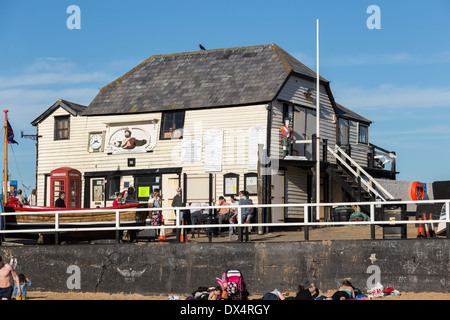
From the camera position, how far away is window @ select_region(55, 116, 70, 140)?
33.3 m

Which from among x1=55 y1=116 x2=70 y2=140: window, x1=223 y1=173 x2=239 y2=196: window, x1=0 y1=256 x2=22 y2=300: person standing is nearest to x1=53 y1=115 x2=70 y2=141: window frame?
x1=55 y1=116 x2=70 y2=140: window

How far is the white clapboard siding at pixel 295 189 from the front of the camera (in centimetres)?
3072

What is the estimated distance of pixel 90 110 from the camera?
33062 mm

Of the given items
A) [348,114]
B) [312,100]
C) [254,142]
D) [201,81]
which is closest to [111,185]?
[201,81]

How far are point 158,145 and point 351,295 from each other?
51.2ft

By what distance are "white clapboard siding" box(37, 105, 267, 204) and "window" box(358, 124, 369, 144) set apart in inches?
342

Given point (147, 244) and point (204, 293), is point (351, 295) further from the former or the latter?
point (147, 244)

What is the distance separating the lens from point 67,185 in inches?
1243

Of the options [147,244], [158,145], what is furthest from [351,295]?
[158,145]

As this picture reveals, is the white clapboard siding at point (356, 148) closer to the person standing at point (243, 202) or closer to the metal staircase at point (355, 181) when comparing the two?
the metal staircase at point (355, 181)

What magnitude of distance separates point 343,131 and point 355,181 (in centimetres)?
405

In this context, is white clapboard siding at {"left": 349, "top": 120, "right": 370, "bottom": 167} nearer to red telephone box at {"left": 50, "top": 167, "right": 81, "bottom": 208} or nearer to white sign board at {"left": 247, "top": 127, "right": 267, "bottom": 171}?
white sign board at {"left": 247, "top": 127, "right": 267, "bottom": 171}

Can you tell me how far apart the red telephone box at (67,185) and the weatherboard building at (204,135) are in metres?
0.05

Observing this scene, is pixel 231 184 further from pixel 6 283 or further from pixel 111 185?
pixel 6 283
